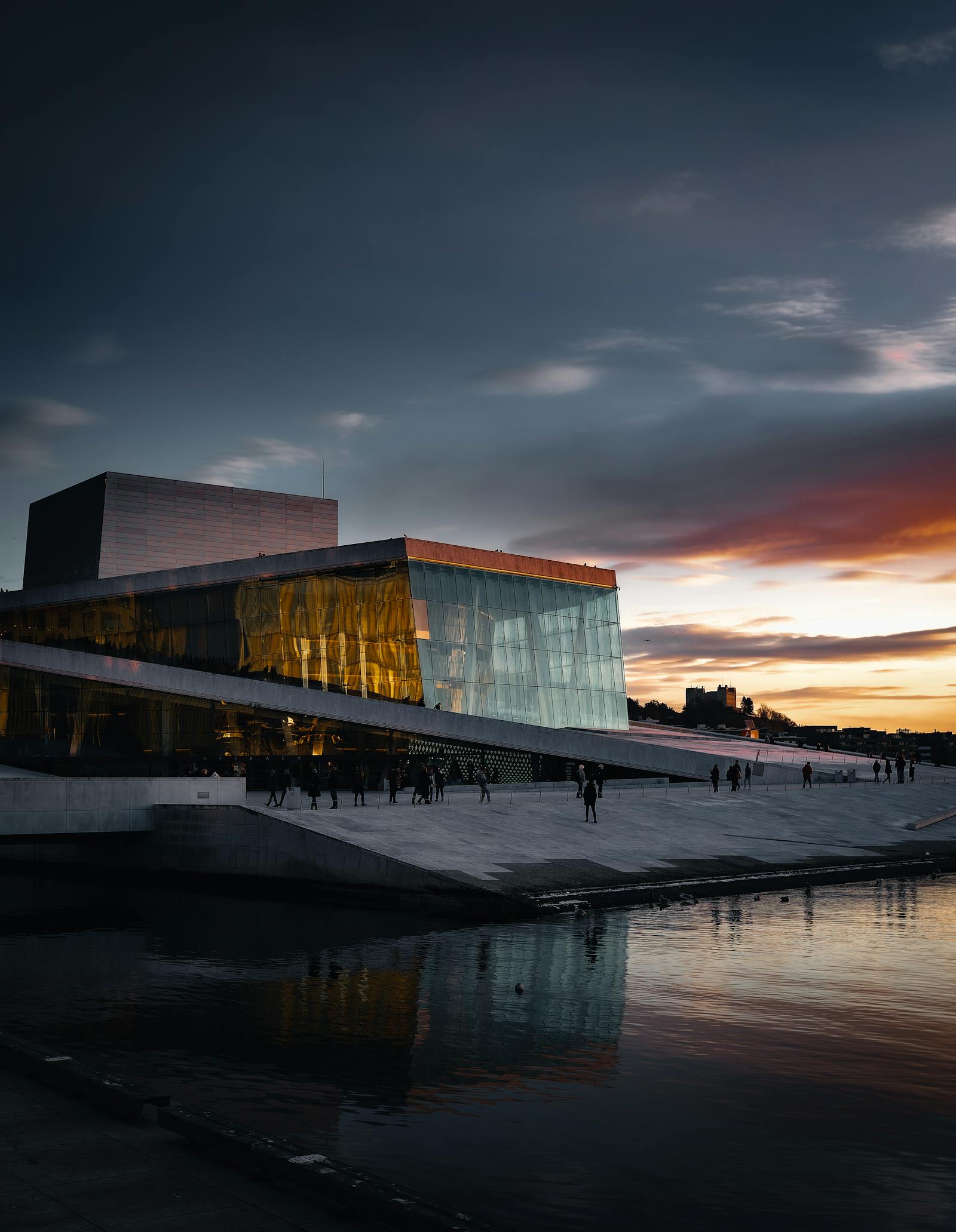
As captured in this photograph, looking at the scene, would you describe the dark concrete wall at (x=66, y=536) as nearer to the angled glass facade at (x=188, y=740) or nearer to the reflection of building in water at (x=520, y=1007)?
the angled glass facade at (x=188, y=740)

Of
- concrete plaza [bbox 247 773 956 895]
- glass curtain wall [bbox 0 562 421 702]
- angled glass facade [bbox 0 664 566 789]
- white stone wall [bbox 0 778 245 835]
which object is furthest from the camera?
glass curtain wall [bbox 0 562 421 702]

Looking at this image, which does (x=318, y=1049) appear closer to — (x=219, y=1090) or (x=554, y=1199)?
(x=219, y=1090)

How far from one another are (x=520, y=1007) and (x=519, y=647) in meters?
35.7

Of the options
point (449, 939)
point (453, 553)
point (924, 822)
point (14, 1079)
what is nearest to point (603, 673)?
point (453, 553)

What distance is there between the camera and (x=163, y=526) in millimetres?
58438

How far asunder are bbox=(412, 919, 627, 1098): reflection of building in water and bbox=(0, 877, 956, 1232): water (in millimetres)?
57

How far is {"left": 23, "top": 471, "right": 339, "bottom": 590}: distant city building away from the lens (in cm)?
5712

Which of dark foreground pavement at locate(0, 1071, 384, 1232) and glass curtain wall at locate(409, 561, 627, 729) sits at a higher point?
glass curtain wall at locate(409, 561, 627, 729)

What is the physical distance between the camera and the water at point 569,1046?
873 centimetres

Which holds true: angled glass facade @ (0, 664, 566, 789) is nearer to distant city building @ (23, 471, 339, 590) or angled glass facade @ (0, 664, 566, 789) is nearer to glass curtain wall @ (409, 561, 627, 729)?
glass curtain wall @ (409, 561, 627, 729)

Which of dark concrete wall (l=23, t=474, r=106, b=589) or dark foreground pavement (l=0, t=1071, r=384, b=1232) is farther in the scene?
dark concrete wall (l=23, t=474, r=106, b=589)

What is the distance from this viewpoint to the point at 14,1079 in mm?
9383

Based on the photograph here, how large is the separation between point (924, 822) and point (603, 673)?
1862cm

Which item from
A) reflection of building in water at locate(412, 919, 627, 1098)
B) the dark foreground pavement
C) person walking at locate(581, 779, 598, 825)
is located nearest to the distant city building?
person walking at locate(581, 779, 598, 825)
